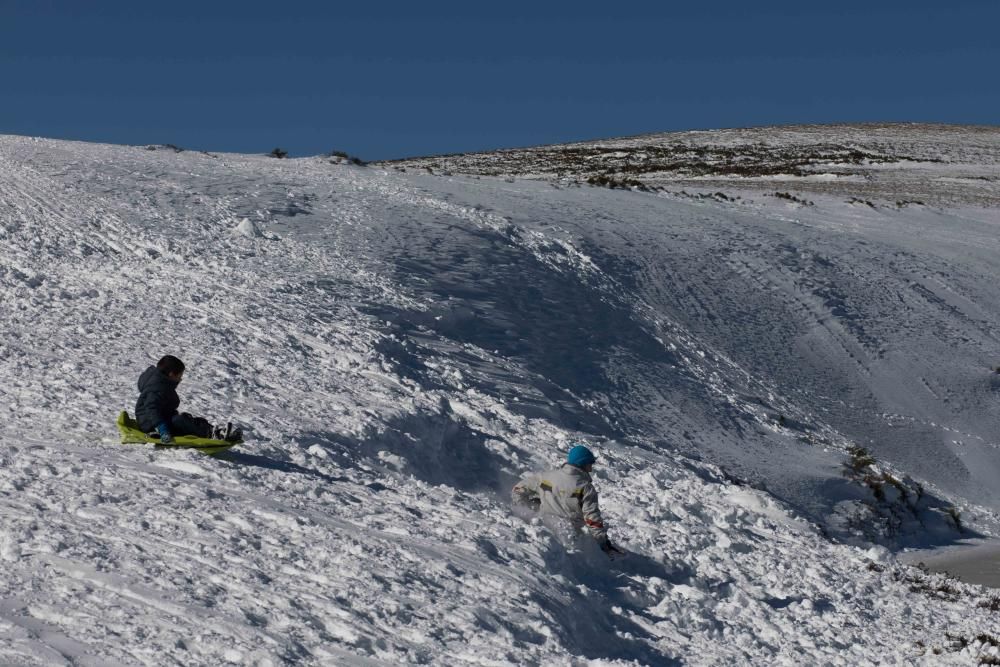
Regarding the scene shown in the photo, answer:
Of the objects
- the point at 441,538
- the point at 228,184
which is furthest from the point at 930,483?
the point at 228,184

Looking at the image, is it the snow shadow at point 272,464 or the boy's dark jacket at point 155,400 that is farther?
the snow shadow at point 272,464

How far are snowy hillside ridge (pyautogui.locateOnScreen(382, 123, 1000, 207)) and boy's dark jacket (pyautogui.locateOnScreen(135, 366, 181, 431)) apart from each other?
2259cm

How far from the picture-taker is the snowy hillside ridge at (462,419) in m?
7.75

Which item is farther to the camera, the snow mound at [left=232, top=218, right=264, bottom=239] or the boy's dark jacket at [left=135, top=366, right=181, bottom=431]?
the snow mound at [left=232, top=218, right=264, bottom=239]

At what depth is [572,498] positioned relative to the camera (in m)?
10.5

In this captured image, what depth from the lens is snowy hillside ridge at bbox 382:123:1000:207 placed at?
137 feet

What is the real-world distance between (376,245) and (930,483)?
9.60 m

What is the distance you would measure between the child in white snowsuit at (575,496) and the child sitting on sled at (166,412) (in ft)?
9.59

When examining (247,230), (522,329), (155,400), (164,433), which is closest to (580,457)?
(164,433)

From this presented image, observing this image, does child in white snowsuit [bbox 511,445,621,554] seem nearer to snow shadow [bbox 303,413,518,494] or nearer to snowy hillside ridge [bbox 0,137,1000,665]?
snowy hillside ridge [bbox 0,137,1000,665]

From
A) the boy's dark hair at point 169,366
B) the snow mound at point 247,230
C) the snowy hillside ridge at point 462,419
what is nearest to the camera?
the snowy hillside ridge at point 462,419

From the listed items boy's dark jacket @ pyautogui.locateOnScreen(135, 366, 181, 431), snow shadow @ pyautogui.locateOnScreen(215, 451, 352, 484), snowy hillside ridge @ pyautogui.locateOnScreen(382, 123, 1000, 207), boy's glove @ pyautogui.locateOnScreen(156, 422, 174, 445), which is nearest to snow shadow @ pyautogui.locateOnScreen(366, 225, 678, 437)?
snow shadow @ pyautogui.locateOnScreen(215, 451, 352, 484)

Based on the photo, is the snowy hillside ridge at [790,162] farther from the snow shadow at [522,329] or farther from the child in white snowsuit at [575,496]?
the child in white snowsuit at [575,496]

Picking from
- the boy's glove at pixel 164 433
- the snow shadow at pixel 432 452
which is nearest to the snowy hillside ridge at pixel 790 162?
the snow shadow at pixel 432 452
